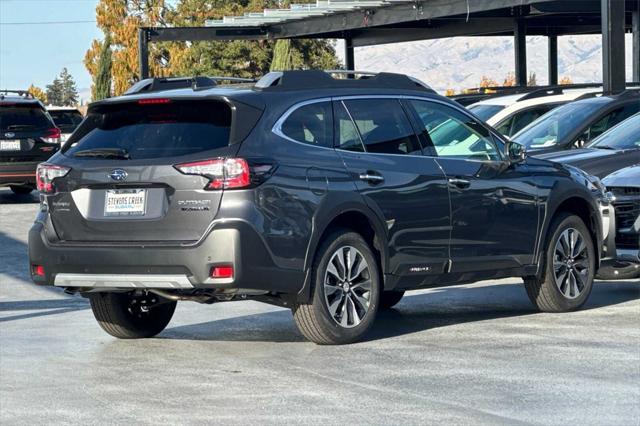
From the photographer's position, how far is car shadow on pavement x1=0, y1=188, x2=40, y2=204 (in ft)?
87.0

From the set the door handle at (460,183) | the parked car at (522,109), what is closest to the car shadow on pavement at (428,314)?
the door handle at (460,183)

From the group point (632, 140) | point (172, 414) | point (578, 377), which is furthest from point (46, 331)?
point (632, 140)

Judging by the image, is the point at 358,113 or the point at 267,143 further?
the point at 358,113

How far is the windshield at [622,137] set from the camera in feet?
47.9

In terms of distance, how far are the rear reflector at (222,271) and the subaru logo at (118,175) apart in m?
0.87

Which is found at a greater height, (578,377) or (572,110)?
(572,110)

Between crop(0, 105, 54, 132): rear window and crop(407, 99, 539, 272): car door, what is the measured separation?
16013 mm

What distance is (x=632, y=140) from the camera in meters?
14.6

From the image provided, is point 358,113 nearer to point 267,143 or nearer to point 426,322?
point 267,143

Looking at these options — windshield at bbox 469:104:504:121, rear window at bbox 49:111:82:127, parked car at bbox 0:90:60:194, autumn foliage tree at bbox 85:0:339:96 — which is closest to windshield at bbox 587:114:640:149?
windshield at bbox 469:104:504:121

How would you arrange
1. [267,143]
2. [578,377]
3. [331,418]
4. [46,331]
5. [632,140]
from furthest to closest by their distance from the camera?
[632,140] → [46,331] → [267,143] → [578,377] → [331,418]

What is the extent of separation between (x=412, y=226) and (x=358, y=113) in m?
0.87

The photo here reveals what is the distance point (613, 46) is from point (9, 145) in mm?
10869

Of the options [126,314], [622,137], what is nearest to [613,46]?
[622,137]
